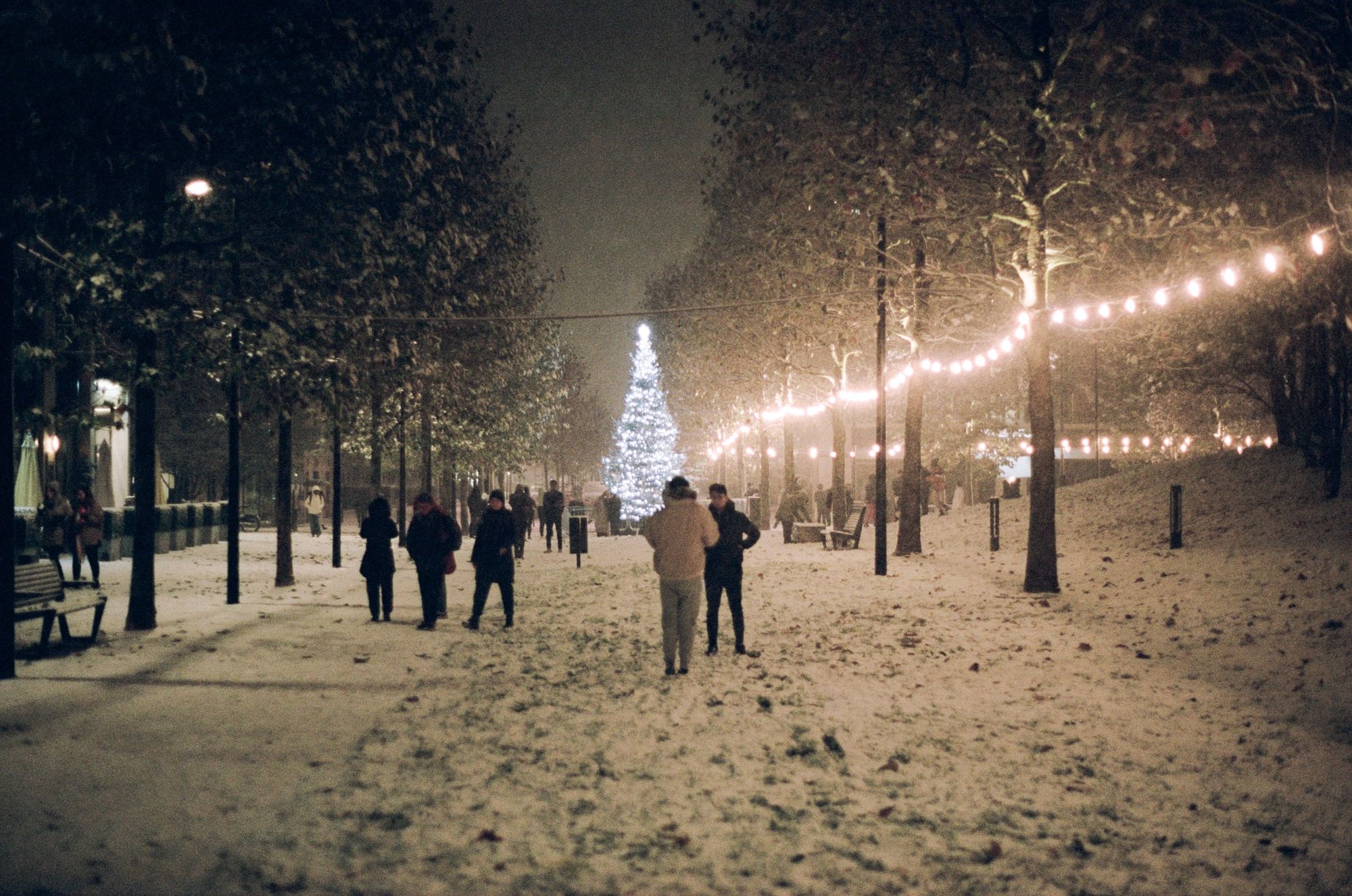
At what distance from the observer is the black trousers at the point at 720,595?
11317mm

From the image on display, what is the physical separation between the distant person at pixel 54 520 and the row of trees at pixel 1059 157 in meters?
13.5

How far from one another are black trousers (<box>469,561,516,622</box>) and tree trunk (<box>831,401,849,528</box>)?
59.7 ft

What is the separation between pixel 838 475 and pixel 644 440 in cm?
3356

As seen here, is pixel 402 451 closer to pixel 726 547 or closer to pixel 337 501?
pixel 337 501

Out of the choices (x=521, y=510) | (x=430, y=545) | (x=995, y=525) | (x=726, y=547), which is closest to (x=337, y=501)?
(x=521, y=510)

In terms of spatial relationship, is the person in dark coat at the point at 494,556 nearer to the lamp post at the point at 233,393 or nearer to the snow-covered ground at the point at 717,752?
the snow-covered ground at the point at 717,752

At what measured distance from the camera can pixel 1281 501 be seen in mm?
19531

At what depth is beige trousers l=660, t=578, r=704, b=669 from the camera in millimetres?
10273

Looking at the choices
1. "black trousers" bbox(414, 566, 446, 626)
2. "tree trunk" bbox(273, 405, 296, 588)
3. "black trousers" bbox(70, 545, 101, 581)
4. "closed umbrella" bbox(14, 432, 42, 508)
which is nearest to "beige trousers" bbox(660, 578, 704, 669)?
"black trousers" bbox(414, 566, 446, 626)

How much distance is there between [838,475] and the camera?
35.8 m

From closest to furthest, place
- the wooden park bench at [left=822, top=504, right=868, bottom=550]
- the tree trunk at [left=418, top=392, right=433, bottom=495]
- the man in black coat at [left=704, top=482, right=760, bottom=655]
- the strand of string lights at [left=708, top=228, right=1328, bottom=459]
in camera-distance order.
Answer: the man in black coat at [left=704, top=482, right=760, bottom=655], the strand of string lights at [left=708, top=228, right=1328, bottom=459], the wooden park bench at [left=822, top=504, right=868, bottom=550], the tree trunk at [left=418, top=392, right=433, bottom=495]

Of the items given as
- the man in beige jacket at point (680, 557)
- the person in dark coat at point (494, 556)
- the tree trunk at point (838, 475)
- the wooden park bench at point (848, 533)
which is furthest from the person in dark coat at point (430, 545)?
the tree trunk at point (838, 475)

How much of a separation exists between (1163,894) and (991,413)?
4685 centimetres

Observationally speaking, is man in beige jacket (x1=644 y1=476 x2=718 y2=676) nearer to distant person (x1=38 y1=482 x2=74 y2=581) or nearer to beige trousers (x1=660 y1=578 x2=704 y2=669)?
beige trousers (x1=660 y1=578 x2=704 y2=669)
